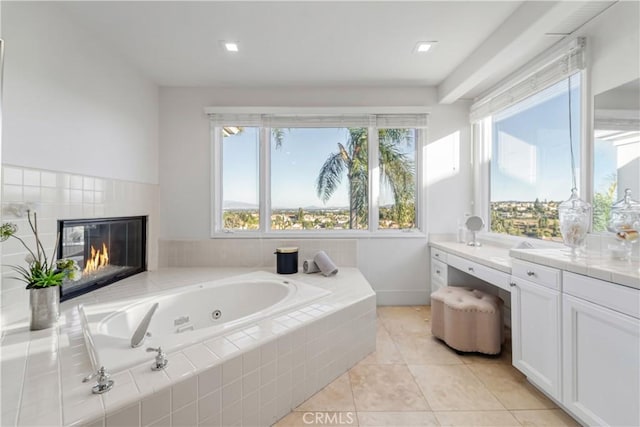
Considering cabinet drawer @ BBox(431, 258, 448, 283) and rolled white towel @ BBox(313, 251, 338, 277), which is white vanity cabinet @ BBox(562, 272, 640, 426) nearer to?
cabinet drawer @ BBox(431, 258, 448, 283)

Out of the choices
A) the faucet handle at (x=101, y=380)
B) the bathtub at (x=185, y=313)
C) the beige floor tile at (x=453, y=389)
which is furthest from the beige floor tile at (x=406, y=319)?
the faucet handle at (x=101, y=380)

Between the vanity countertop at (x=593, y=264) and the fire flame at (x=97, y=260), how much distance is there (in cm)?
310

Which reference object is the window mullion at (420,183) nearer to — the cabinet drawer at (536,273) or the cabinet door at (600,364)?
the cabinet drawer at (536,273)

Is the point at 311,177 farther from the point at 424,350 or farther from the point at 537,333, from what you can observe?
the point at 537,333

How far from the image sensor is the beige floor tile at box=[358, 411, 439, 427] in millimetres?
1355

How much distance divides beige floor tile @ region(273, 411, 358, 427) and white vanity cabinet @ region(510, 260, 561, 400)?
1.06m

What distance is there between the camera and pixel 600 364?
1187 mm

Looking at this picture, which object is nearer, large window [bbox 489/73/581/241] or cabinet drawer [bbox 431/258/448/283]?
large window [bbox 489/73/581/241]

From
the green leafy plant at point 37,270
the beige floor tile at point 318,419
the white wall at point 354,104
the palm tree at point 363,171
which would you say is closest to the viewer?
the beige floor tile at point 318,419

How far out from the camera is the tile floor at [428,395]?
139 centimetres

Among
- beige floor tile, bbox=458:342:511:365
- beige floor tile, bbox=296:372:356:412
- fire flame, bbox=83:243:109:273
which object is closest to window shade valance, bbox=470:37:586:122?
beige floor tile, bbox=458:342:511:365

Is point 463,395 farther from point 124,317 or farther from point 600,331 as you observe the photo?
point 124,317

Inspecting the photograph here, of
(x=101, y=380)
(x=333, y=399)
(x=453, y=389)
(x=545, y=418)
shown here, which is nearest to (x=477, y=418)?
(x=453, y=389)

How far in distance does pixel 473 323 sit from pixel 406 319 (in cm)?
75
